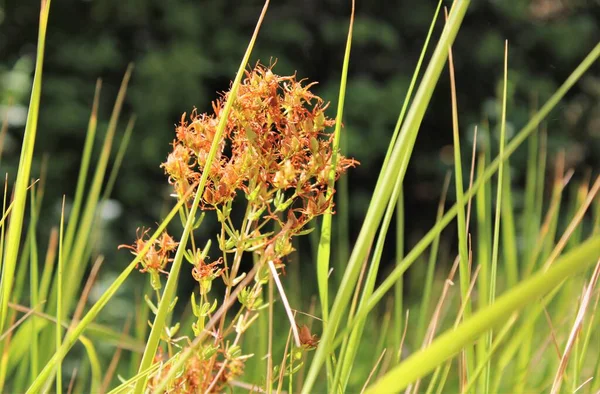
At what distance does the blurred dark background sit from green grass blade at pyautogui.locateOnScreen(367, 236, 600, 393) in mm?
1797

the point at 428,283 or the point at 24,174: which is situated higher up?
the point at 24,174

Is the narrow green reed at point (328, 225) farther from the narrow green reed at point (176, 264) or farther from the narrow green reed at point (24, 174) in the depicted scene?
the narrow green reed at point (24, 174)

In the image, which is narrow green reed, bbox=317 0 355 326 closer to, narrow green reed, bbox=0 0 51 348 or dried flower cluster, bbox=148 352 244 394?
dried flower cluster, bbox=148 352 244 394

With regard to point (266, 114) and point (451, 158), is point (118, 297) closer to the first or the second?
point (451, 158)

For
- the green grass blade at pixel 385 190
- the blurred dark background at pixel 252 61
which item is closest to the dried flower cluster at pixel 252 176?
the green grass blade at pixel 385 190

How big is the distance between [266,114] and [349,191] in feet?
7.47

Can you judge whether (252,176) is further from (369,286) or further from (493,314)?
(493,314)

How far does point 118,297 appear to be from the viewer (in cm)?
216

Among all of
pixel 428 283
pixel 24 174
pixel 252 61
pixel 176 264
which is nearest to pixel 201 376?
pixel 176 264

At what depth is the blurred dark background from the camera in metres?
2.25

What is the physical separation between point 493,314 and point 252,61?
2.24 meters

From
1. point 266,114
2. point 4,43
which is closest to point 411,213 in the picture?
point 4,43

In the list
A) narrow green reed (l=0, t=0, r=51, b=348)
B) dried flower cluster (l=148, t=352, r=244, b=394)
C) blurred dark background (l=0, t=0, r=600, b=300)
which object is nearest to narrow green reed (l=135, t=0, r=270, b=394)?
dried flower cluster (l=148, t=352, r=244, b=394)

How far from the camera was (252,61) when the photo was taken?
2.43 meters
